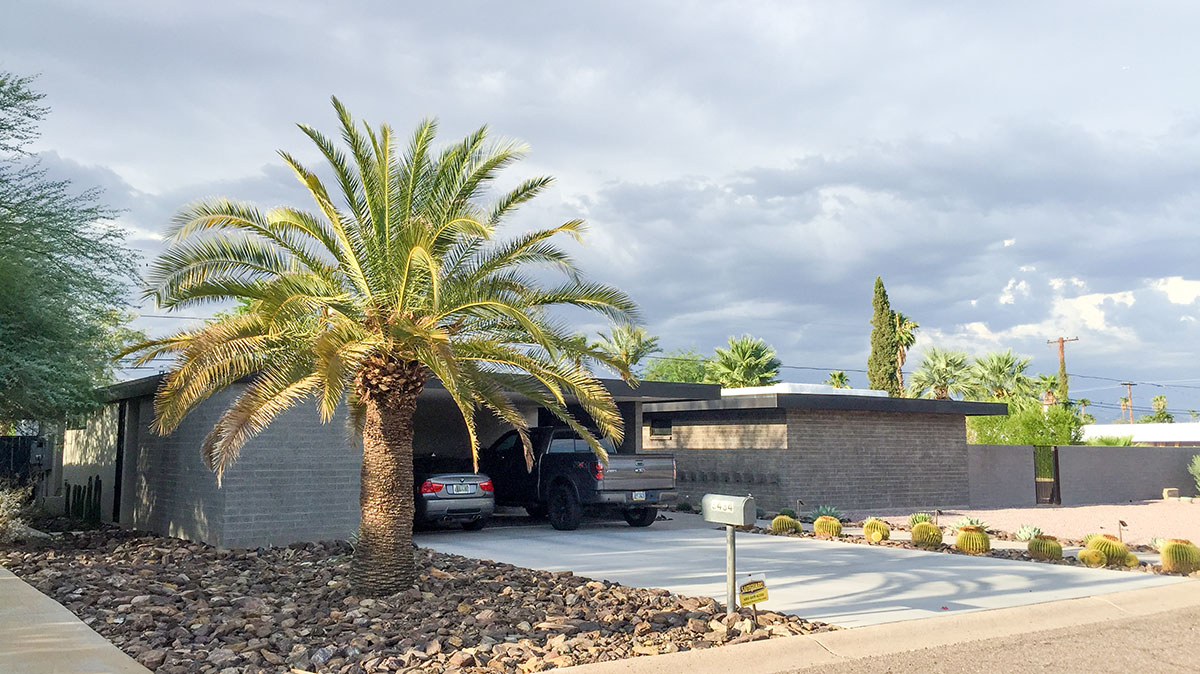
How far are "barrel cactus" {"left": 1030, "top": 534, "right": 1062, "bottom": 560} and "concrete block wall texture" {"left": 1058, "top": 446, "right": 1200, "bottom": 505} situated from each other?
694 inches

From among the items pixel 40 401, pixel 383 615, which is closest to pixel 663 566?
pixel 383 615

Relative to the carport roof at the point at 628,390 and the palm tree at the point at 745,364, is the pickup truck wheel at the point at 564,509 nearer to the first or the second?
the carport roof at the point at 628,390

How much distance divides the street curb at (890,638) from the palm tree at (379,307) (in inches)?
117

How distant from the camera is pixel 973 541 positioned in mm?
13797

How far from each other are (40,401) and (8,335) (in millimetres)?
1168

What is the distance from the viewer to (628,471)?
16281 millimetres

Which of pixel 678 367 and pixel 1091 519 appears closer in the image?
pixel 1091 519

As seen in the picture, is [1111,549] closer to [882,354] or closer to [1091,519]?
[1091,519]

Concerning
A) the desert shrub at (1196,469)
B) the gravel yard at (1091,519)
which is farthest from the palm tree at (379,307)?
the desert shrub at (1196,469)

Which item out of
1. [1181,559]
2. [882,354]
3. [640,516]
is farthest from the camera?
[882,354]

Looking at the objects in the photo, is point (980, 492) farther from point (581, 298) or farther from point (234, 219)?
point (234, 219)

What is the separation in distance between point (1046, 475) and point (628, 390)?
17794 millimetres

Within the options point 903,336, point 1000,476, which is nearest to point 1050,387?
point 903,336

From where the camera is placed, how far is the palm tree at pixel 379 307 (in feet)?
30.3
